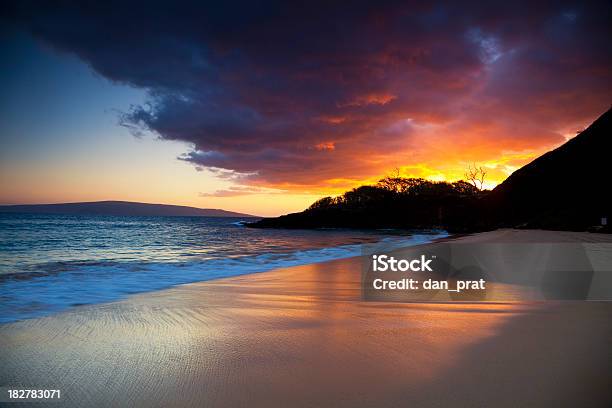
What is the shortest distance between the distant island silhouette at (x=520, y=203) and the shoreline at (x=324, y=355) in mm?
19081

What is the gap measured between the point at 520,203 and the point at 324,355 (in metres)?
40.4

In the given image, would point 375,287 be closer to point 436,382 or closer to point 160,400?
point 436,382

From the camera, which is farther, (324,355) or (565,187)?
(565,187)

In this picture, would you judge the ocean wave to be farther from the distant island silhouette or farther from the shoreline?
the distant island silhouette

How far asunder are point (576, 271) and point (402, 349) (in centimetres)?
609

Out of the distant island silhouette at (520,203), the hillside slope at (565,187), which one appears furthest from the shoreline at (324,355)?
the hillside slope at (565,187)

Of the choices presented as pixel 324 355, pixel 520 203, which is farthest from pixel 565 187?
pixel 324 355

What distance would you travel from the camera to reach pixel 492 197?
136ft

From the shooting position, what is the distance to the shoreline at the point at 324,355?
2111 mm

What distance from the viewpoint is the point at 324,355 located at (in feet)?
9.06

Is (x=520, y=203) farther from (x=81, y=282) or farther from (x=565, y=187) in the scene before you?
(x=81, y=282)

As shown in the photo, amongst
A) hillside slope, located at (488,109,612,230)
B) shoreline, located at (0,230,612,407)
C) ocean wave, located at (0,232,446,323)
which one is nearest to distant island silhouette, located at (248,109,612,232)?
hillside slope, located at (488,109,612,230)

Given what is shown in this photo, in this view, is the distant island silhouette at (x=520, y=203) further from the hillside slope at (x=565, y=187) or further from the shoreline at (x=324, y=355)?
the shoreline at (x=324, y=355)

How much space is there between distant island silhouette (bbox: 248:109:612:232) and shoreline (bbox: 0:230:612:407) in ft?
62.6
